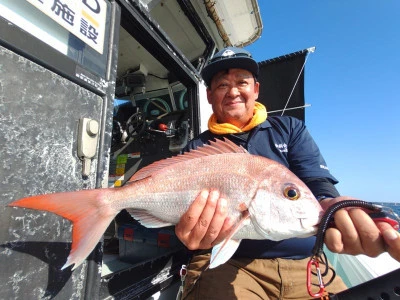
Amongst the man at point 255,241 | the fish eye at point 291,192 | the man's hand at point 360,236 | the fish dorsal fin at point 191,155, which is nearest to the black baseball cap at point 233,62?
the man at point 255,241

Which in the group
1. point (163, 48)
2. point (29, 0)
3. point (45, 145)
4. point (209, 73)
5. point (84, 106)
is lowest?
point (45, 145)

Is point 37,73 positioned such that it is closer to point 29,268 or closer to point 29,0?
point 29,0

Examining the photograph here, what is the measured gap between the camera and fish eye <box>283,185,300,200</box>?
4.06 feet

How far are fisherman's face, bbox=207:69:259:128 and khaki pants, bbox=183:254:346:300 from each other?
109cm

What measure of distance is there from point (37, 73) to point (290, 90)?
409 centimetres

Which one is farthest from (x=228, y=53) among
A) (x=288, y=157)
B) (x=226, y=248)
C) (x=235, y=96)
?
(x=226, y=248)

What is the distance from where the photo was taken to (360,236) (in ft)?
3.19

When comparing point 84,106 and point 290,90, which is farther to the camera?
point 290,90

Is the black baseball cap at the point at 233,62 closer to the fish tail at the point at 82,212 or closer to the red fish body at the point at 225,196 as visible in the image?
the red fish body at the point at 225,196

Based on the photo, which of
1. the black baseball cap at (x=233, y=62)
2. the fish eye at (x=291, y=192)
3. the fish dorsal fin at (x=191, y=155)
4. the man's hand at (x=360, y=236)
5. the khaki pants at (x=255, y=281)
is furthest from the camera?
the black baseball cap at (x=233, y=62)

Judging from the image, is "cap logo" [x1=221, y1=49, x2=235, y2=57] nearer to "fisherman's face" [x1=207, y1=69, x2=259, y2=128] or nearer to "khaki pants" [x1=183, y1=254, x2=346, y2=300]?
"fisherman's face" [x1=207, y1=69, x2=259, y2=128]

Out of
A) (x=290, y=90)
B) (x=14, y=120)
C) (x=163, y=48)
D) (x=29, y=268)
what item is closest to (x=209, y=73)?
(x=163, y=48)

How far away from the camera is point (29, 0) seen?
1085 mm

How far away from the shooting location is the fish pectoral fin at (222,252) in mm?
1181
